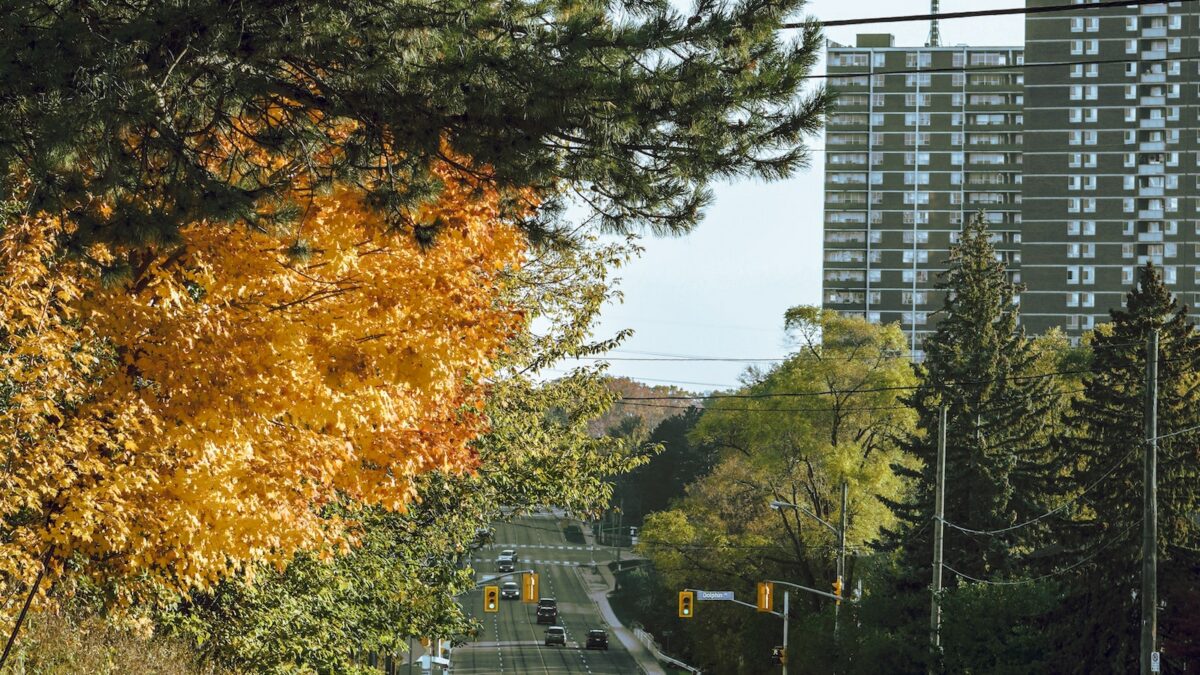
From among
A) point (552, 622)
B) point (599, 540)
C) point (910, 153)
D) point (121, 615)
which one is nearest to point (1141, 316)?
point (121, 615)

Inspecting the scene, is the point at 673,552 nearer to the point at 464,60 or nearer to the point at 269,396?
the point at 269,396

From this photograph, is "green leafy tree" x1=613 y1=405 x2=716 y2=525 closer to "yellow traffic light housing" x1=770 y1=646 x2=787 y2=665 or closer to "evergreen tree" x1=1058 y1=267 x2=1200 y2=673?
"yellow traffic light housing" x1=770 y1=646 x2=787 y2=665

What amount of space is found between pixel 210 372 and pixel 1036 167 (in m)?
133

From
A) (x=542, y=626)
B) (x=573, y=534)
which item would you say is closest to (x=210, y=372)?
(x=542, y=626)

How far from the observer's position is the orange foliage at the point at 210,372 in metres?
12.3

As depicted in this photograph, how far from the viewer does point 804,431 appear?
199 ft

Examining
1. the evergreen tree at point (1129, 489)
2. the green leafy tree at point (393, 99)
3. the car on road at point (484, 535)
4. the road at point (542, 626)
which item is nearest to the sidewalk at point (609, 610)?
the road at point (542, 626)

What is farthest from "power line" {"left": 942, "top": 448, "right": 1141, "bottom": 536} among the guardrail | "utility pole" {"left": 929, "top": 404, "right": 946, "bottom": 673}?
the guardrail

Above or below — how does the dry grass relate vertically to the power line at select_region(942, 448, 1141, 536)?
below

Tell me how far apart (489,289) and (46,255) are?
14.2 feet

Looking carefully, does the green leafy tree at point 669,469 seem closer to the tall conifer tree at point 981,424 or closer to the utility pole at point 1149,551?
the tall conifer tree at point 981,424

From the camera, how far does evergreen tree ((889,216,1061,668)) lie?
4575cm

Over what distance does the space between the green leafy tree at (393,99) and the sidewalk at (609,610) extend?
5958 cm

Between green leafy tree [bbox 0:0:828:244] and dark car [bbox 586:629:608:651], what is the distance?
6669 cm
